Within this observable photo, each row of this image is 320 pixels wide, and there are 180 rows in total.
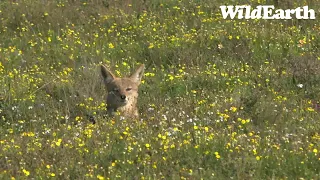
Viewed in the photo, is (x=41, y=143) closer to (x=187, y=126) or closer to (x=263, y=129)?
(x=187, y=126)

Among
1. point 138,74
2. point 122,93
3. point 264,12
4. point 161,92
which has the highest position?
point 264,12

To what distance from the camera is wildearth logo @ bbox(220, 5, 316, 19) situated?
1478 cm

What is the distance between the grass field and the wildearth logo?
0.24 m

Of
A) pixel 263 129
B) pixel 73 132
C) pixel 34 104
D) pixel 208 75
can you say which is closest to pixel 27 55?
pixel 34 104

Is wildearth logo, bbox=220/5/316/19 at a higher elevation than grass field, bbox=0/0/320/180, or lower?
higher

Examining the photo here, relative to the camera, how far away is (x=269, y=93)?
34.6 ft

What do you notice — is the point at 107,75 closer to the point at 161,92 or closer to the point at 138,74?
the point at 138,74

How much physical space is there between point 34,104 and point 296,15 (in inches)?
266

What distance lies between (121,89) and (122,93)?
103 mm

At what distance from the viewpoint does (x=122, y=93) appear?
10.4 metres

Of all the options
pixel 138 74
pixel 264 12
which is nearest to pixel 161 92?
pixel 138 74

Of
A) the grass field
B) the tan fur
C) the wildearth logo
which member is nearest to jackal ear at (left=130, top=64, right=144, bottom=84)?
the tan fur

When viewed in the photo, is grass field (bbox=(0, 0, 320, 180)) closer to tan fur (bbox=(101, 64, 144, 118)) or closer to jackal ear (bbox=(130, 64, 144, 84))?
tan fur (bbox=(101, 64, 144, 118))

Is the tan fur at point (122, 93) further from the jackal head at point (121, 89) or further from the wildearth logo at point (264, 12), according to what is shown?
the wildearth logo at point (264, 12)
